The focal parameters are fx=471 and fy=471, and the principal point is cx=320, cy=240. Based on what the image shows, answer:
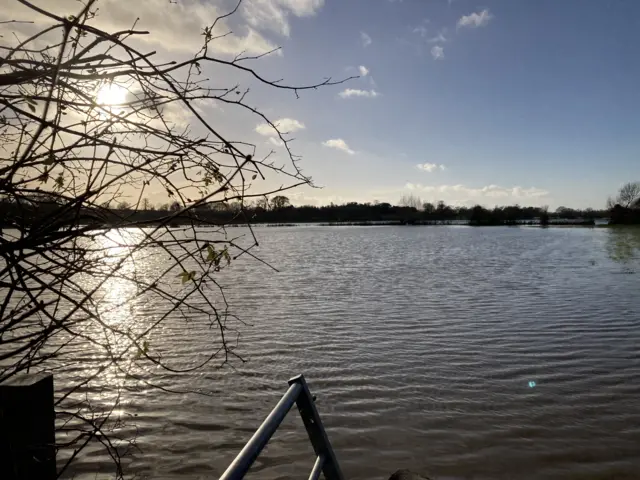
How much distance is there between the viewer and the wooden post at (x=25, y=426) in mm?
2035

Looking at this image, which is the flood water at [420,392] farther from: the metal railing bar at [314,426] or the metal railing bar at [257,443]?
the metal railing bar at [257,443]

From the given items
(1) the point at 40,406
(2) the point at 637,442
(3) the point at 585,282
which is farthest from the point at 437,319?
(1) the point at 40,406

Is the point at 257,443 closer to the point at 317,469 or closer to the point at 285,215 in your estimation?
the point at 317,469

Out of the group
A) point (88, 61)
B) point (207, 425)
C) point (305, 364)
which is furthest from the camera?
point (305, 364)

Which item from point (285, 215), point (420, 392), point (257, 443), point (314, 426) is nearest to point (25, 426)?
point (257, 443)

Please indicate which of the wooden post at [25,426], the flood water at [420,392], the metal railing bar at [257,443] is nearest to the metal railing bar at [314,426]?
the metal railing bar at [257,443]

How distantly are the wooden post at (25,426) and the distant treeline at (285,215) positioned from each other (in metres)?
0.77

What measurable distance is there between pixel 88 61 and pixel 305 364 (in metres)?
7.21

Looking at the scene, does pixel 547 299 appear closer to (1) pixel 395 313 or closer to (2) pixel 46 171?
(1) pixel 395 313

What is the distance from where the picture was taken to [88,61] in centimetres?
175

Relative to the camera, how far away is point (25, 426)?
2131mm

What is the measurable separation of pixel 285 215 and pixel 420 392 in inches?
143

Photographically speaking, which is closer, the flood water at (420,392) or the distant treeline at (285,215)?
the distant treeline at (285,215)

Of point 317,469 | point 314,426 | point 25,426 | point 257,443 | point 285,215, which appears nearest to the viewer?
point 257,443
